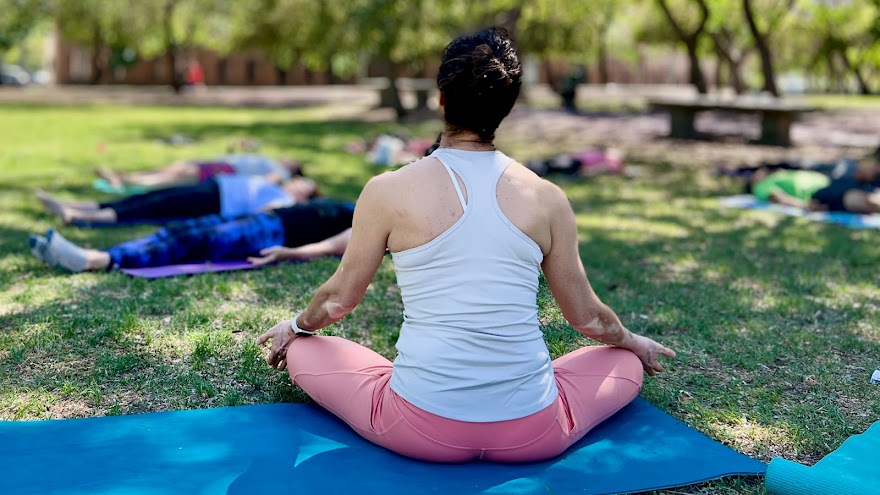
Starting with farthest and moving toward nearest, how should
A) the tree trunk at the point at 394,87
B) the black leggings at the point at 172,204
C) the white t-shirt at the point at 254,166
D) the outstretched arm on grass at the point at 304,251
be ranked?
1. the tree trunk at the point at 394,87
2. the white t-shirt at the point at 254,166
3. the black leggings at the point at 172,204
4. the outstretched arm on grass at the point at 304,251

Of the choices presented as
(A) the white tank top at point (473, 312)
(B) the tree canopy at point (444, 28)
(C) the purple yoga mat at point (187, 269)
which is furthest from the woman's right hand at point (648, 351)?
(B) the tree canopy at point (444, 28)

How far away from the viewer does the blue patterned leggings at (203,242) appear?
5.11 meters

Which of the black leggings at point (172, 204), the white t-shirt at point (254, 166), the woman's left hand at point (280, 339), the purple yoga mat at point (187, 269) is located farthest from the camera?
the white t-shirt at point (254, 166)

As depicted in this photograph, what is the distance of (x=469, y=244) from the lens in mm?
2713

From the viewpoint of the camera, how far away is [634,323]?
4.57 metres

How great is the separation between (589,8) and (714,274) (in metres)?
17.3

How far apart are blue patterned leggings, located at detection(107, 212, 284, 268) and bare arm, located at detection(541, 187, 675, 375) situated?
9.29 ft

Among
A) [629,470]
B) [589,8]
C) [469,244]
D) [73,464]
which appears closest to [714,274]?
[629,470]

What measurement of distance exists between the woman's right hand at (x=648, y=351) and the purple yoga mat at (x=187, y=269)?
273cm

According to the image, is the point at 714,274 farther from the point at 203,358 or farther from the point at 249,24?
the point at 249,24

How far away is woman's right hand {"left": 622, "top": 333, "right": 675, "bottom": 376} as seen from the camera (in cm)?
327

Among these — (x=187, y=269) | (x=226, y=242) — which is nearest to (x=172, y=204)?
(x=226, y=242)

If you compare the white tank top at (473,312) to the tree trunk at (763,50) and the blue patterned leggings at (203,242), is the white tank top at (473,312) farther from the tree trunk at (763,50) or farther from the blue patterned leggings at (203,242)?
the tree trunk at (763,50)

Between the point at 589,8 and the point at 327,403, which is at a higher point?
the point at 589,8
